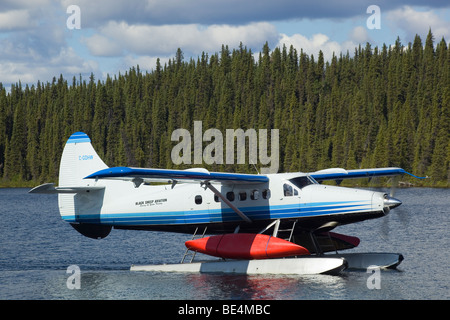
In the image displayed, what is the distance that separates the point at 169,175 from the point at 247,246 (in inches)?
145

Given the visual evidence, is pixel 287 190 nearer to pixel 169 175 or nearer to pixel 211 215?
pixel 211 215

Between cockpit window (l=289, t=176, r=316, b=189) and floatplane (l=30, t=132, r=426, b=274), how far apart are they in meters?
0.03

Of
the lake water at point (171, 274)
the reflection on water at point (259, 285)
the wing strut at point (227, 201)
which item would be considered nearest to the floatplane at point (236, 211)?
the wing strut at point (227, 201)

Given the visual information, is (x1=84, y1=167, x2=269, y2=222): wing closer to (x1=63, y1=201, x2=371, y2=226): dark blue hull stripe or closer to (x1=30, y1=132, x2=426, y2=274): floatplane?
(x1=30, y1=132, x2=426, y2=274): floatplane

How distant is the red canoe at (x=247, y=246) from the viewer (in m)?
19.5

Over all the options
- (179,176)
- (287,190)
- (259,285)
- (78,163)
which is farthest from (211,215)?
(78,163)

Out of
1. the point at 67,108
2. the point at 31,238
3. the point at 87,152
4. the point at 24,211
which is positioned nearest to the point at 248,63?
the point at 67,108

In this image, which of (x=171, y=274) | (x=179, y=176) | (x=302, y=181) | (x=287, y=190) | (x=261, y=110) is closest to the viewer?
(x=179, y=176)

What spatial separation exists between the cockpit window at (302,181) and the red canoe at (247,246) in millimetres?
1919

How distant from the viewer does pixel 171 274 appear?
69.0 feet

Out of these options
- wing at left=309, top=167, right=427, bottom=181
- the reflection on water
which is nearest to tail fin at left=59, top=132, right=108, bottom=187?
the reflection on water

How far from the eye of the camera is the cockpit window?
806 inches

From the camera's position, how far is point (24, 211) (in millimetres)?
53875

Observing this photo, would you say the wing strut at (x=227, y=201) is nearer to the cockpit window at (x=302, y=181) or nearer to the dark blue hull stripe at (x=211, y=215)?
the dark blue hull stripe at (x=211, y=215)
